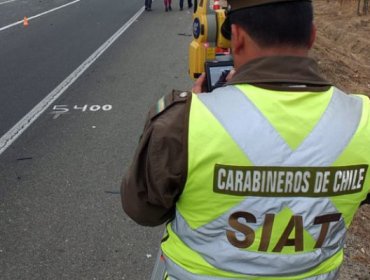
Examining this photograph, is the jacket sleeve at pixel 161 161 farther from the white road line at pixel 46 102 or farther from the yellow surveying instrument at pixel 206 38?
the white road line at pixel 46 102

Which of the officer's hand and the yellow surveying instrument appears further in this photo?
the yellow surveying instrument

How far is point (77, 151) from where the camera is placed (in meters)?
5.12

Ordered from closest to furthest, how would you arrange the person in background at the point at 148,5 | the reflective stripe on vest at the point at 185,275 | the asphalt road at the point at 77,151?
the reflective stripe on vest at the point at 185,275
the asphalt road at the point at 77,151
the person in background at the point at 148,5

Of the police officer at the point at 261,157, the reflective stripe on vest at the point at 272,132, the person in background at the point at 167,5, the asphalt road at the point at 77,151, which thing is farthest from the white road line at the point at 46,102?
the person in background at the point at 167,5

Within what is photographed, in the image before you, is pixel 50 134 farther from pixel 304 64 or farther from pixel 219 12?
pixel 304 64

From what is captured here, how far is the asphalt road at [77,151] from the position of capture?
347cm

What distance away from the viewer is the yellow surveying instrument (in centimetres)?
242

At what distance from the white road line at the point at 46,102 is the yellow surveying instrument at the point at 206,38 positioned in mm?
3160

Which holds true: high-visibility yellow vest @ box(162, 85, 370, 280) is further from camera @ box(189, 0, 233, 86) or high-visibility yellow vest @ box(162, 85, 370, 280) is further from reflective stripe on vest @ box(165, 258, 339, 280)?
camera @ box(189, 0, 233, 86)

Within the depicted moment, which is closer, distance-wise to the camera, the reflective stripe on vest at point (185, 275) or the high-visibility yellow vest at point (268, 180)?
the high-visibility yellow vest at point (268, 180)

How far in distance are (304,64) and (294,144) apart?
228 mm

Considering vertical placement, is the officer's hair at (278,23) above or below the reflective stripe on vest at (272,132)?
above

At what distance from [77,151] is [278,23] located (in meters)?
4.02

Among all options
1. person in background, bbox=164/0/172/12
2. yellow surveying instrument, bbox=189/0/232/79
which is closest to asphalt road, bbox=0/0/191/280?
yellow surveying instrument, bbox=189/0/232/79
